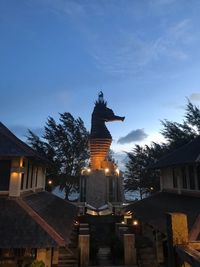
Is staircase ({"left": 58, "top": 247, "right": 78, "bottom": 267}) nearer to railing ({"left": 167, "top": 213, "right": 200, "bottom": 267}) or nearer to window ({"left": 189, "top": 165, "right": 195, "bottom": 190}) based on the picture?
window ({"left": 189, "top": 165, "right": 195, "bottom": 190})

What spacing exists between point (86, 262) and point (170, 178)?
964cm

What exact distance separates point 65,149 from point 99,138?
13.9 meters

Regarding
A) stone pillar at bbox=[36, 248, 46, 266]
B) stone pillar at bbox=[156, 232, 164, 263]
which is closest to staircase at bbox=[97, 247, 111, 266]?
stone pillar at bbox=[156, 232, 164, 263]

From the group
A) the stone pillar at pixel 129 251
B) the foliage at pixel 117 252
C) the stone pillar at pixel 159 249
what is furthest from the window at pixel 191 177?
the foliage at pixel 117 252

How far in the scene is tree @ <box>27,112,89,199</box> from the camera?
130 feet

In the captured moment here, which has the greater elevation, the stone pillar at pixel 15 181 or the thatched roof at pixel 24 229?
the stone pillar at pixel 15 181

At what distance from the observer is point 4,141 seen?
1326 cm

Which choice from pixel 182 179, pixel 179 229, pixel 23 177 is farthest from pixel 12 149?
pixel 182 179

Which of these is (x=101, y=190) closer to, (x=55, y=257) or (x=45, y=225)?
(x=55, y=257)

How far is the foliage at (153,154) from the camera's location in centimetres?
3416

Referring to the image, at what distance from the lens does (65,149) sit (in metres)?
40.4

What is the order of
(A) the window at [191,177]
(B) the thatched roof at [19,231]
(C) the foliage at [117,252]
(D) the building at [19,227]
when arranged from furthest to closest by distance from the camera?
(A) the window at [191,177] → (C) the foliage at [117,252] → (D) the building at [19,227] → (B) the thatched roof at [19,231]

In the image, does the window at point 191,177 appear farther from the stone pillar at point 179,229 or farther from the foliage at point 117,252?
the stone pillar at point 179,229

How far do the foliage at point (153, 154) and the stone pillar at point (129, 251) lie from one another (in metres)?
21.1
